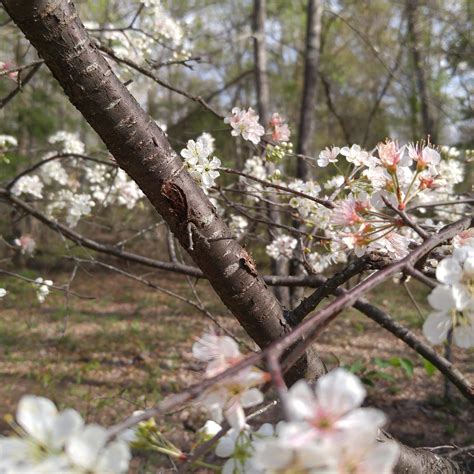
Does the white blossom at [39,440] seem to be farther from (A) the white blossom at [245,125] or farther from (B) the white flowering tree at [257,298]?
(A) the white blossom at [245,125]

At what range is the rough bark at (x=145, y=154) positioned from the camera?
930 mm

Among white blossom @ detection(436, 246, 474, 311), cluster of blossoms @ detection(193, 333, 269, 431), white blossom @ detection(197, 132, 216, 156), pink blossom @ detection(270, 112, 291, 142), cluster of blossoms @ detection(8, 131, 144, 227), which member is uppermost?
cluster of blossoms @ detection(8, 131, 144, 227)

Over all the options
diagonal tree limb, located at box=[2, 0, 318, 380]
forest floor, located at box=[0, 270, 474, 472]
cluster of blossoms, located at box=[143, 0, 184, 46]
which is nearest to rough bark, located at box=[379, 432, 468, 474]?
diagonal tree limb, located at box=[2, 0, 318, 380]

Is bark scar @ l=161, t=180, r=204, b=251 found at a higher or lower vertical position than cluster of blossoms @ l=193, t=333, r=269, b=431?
higher

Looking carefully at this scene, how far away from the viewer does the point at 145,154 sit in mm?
1037

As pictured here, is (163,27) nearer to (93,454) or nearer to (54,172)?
(54,172)

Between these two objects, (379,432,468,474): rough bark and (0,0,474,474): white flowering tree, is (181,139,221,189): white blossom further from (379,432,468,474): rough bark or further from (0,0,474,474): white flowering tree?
(379,432,468,474): rough bark

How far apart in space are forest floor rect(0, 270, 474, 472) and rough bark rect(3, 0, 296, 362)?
59.5 inches

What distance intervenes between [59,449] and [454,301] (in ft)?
1.61

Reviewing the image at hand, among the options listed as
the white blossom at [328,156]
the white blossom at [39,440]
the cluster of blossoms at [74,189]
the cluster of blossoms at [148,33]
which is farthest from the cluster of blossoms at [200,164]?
the cluster of blossoms at [148,33]

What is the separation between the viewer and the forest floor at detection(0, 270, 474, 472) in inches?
150

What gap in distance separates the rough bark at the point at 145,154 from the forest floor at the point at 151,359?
1512mm

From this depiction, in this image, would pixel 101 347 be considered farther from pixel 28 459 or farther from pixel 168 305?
pixel 28 459

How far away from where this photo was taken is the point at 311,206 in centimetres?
186
